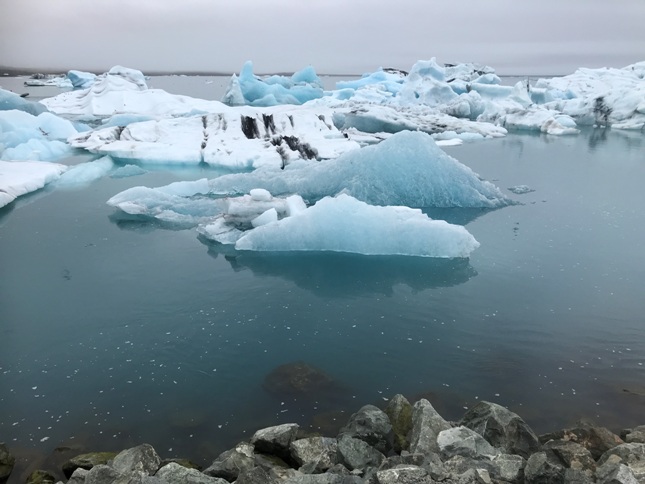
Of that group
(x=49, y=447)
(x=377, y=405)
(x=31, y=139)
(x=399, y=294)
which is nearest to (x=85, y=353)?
(x=49, y=447)

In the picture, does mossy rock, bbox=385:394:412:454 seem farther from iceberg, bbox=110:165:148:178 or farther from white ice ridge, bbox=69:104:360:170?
iceberg, bbox=110:165:148:178

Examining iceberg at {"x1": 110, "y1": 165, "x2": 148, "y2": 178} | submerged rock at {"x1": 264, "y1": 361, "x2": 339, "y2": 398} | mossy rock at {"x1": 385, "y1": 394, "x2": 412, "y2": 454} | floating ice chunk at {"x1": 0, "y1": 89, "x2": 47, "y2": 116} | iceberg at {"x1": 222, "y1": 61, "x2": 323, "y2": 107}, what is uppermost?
iceberg at {"x1": 222, "y1": 61, "x2": 323, "y2": 107}

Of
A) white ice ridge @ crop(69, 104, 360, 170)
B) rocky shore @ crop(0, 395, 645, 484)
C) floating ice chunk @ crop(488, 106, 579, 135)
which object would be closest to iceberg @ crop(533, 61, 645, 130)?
floating ice chunk @ crop(488, 106, 579, 135)

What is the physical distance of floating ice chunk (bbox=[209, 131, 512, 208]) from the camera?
27.6 feet

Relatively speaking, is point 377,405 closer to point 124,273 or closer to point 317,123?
point 124,273

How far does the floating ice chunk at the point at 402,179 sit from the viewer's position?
8.42 m

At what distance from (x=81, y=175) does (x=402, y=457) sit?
9.62m

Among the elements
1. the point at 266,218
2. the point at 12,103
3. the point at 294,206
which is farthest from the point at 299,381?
the point at 12,103

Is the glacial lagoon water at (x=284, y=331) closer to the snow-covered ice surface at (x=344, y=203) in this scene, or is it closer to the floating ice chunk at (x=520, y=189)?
the snow-covered ice surface at (x=344, y=203)

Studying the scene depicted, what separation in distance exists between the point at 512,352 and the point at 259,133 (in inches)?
402

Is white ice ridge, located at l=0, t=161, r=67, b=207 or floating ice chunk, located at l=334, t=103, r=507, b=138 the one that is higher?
floating ice chunk, located at l=334, t=103, r=507, b=138

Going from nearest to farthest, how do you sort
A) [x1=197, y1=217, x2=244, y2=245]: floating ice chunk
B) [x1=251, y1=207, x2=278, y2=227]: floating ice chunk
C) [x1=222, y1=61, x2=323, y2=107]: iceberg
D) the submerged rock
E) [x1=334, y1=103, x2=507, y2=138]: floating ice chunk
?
the submerged rock < [x1=197, y1=217, x2=244, y2=245]: floating ice chunk < [x1=251, y1=207, x2=278, y2=227]: floating ice chunk < [x1=334, y1=103, x2=507, y2=138]: floating ice chunk < [x1=222, y1=61, x2=323, y2=107]: iceberg

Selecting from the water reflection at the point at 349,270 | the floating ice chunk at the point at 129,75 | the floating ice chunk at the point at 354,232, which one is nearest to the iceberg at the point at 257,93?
the floating ice chunk at the point at 129,75

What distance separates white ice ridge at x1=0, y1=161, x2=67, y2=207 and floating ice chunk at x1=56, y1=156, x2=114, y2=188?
0.27 metres
